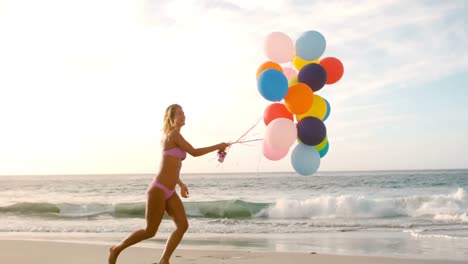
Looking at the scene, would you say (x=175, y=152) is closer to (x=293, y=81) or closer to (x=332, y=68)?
(x=293, y=81)

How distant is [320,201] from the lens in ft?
70.4

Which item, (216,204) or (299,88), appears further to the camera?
(216,204)

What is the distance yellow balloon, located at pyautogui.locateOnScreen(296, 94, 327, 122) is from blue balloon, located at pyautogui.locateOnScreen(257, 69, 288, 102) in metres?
0.49

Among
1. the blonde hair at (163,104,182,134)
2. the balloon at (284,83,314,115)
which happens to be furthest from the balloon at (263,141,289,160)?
the blonde hair at (163,104,182,134)

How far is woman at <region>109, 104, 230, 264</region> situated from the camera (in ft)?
17.0

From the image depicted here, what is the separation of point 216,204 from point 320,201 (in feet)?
14.1

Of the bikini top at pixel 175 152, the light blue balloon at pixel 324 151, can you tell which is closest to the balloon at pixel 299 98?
the light blue balloon at pixel 324 151

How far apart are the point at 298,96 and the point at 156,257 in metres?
3.13

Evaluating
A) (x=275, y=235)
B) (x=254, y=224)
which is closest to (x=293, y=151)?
(x=275, y=235)

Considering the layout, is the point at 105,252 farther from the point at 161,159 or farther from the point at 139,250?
the point at 161,159

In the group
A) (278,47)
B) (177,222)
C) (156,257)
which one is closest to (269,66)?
(278,47)

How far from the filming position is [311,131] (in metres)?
6.83

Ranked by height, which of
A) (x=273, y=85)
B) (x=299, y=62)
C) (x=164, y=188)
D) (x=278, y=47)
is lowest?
(x=164, y=188)

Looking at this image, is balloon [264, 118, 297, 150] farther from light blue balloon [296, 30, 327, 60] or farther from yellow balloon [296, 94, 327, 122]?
light blue balloon [296, 30, 327, 60]
